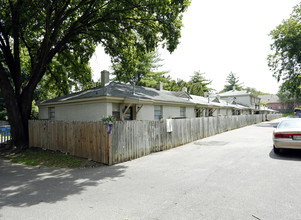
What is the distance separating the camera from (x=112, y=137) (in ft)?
25.6

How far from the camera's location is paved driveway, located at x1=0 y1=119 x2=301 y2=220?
3.78 meters

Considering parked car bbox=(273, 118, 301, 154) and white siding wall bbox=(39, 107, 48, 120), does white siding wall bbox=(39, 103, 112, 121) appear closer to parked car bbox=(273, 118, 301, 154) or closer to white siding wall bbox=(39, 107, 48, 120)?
white siding wall bbox=(39, 107, 48, 120)

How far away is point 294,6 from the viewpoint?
31281mm

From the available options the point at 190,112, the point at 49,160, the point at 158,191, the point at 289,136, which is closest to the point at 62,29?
the point at 49,160

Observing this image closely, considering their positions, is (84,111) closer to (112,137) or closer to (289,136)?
(112,137)

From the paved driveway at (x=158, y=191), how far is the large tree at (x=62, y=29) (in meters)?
5.81

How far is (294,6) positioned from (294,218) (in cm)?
3975

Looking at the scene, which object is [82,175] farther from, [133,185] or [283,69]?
[283,69]

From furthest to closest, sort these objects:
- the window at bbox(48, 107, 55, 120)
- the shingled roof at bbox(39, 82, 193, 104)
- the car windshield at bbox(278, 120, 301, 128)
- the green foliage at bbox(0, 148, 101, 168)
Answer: the window at bbox(48, 107, 55, 120)
the shingled roof at bbox(39, 82, 193, 104)
the car windshield at bbox(278, 120, 301, 128)
the green foliage at bbox(0, 148, 101, 168)

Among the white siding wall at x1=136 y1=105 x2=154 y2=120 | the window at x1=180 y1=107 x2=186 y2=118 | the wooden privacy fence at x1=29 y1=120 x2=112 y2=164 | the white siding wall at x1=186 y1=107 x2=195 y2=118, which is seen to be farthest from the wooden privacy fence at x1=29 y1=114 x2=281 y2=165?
the white siding wall at x1=186 y1=107 x2=195 y2=118

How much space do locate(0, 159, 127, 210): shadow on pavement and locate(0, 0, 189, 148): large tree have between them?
212 inches

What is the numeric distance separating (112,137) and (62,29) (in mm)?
11862

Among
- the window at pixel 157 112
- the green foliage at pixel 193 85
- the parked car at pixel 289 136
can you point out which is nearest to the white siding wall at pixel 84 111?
the window at pixel 157 112

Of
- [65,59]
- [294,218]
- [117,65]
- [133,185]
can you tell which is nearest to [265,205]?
[294,218]
